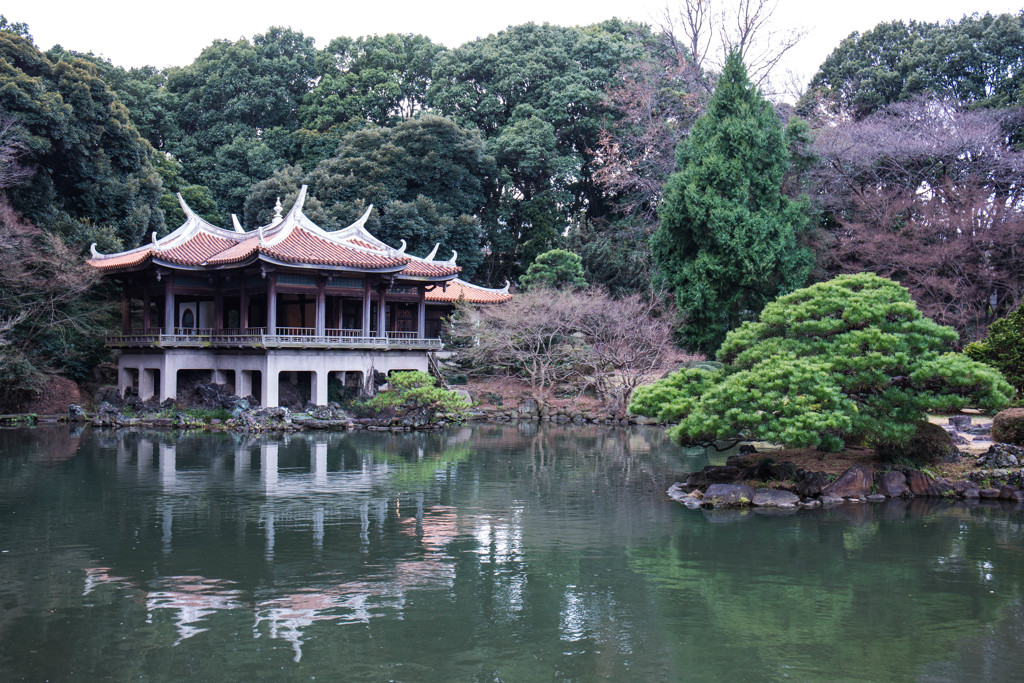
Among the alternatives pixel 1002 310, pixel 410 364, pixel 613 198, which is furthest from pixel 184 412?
pixel 613 198

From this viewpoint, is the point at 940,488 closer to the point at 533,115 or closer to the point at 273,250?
the point at 273,250

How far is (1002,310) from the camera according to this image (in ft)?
74.9

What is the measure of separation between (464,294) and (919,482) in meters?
21.5

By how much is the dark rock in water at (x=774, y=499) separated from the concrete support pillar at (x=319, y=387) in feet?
51.3

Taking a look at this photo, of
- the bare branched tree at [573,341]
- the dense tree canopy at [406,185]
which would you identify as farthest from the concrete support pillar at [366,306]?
the dense tree canopy at [406,185]

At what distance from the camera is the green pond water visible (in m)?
6.59

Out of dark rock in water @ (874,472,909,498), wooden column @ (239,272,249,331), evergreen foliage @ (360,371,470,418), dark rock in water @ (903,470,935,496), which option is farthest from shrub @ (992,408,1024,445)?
wooden column @ (239,272,249,331)

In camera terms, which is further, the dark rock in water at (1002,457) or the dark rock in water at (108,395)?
the dark rock in water at (108,395)

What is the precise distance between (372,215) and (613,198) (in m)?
12.9

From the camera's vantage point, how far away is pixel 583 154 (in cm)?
4306

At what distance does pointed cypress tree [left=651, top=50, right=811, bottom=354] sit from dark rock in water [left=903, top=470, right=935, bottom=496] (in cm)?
863

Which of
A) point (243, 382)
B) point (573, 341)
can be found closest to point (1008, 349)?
point (573, 341)

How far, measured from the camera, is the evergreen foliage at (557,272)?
101 feet

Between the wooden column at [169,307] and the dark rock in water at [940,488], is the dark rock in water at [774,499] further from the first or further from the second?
the wooden column at [169,307]
